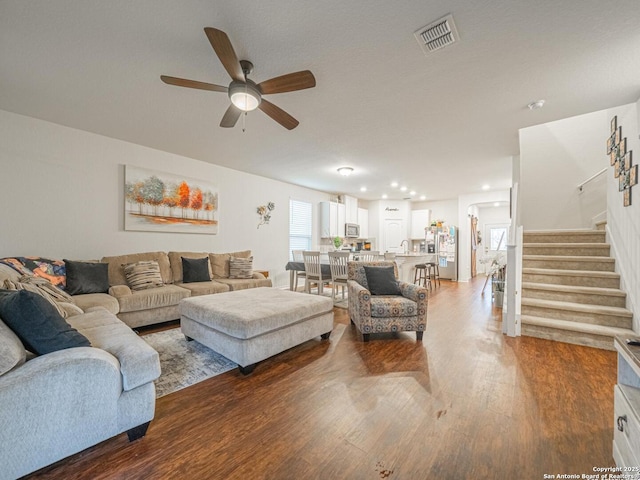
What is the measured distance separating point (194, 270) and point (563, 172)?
6.73 metres

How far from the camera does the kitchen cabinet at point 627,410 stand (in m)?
1.11

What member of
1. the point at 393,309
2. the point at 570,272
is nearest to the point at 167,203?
the point at 393,309

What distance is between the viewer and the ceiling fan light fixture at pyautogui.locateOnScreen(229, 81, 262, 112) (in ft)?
7.00

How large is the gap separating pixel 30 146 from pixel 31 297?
309 centimetres

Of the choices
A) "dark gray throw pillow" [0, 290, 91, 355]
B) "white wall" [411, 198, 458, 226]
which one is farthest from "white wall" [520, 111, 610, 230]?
"dark gray throw pillow" [0, 290, 91, 355]

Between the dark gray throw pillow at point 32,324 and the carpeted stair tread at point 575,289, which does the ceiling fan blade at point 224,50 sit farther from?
the carpeted stair tread at point 575,289

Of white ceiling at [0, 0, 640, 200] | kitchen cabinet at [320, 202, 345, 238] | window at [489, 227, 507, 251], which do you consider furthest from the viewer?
window at [489, 227, 507, 251]

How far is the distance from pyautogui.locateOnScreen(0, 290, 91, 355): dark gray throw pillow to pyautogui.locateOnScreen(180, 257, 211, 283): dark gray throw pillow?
2.81 metres

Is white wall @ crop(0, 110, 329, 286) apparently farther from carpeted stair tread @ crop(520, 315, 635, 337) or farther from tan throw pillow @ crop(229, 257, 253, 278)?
carpeted stair tread @ crop(520, 315, 635, 337)

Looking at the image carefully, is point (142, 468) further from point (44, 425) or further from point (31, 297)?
point (31, 297)

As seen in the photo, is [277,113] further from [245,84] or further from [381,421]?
[381,421]

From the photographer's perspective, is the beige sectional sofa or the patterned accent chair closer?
the patterned accent chair

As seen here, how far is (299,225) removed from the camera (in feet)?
22.7

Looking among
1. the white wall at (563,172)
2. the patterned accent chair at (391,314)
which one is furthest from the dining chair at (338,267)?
the white wall at (563,172)
